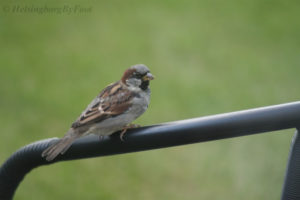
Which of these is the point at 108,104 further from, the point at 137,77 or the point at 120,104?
the point at 137,77

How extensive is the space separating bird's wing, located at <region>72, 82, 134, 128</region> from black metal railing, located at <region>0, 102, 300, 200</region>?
0.75m

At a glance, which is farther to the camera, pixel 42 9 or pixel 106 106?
pixel 42 9

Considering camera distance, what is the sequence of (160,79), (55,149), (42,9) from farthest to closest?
1. (42,9)
2. (160,79)
3. (55,149)

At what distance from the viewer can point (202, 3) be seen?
6.40 meters

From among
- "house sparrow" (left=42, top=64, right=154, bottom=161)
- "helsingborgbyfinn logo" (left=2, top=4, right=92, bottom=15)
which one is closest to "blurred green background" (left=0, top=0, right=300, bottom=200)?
"helsingborgbyfinn logo" (left=2, top=4, right=92, bottom=15)

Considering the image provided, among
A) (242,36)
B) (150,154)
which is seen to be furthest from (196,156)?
(242,36)

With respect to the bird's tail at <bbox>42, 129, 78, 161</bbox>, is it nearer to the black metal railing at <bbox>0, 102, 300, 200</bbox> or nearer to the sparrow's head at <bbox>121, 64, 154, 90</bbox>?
the black metal railing at <bbox>0, 102, 300, 200</bbox>

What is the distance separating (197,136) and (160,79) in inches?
151

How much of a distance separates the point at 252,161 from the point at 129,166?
3.32 feet

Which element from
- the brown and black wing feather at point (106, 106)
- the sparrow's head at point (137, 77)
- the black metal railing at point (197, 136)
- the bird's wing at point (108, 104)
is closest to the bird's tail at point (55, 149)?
the black metal railing at point (197, 136)

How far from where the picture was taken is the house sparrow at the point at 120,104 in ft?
7.67

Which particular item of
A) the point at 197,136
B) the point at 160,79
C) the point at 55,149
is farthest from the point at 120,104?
the point at 160,79

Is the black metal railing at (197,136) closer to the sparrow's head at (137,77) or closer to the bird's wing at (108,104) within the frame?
the bird's wing at (108,104)

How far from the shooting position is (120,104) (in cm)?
246
